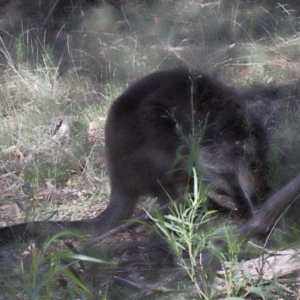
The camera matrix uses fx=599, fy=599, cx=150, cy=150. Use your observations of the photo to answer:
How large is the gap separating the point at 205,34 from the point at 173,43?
0.41m

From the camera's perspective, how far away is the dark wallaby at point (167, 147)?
410cm

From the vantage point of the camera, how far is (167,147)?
412 cm

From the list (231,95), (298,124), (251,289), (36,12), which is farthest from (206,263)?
(36,12)

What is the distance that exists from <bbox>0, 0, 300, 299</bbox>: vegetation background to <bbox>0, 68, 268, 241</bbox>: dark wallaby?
21cm

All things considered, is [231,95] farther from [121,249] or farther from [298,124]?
[121,249]

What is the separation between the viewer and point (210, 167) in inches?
169

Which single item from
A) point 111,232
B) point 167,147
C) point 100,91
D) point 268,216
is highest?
point 268,216

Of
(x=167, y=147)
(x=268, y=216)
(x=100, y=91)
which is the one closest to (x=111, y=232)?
(x=167, y=147)

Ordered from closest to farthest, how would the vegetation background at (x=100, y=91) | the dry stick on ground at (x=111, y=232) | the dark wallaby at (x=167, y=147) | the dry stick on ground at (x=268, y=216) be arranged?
1. the dry stick on ground at (x=268, y=216)
2. the vegetation background at (x=100, y=91)
3. the dry stick on ground at (x=111, y=232)
4. the dark wallaby at (x=167, y=147)

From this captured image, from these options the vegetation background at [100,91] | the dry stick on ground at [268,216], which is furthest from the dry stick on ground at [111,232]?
the dry stick on ground at [268,216]

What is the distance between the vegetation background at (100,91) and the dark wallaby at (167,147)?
0.68ft

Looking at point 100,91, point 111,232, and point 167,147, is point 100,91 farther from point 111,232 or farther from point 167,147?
point 111,232

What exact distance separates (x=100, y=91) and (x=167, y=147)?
7.81 ft

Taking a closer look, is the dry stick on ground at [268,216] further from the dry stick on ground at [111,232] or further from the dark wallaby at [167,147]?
the dark wallaby at [167,147]
